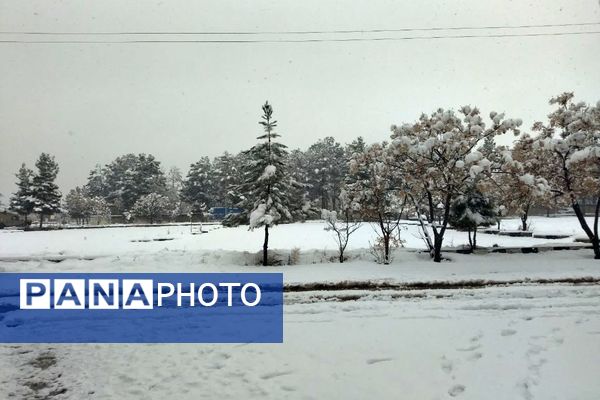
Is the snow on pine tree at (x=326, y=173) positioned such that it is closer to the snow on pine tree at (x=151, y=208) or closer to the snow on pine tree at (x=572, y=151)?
the snow on pine tree at (x=151, y=208)

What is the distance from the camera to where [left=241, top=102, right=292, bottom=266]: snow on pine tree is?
18.2m

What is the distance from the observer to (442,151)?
17.6 metres

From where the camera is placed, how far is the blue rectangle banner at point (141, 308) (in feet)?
25.4

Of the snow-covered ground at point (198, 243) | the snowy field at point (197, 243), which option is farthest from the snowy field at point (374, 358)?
the snow-covered ground at point (198, 243)

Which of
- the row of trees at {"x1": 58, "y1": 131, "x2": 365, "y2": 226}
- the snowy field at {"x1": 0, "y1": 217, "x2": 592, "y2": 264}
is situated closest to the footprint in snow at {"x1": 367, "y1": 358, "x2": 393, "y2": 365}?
the snowy field at {"x1": 0, "y1": 217, "x2": 592, "y2": 264}

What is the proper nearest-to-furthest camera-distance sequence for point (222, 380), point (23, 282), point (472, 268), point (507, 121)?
point (222, 380) → point (23, 282) → point (472, 268) → point (507, 121)

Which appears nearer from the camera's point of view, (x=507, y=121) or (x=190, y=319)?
(x=190, y=319)

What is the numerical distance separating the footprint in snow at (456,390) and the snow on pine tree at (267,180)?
13133mm

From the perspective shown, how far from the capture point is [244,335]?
24.7ft

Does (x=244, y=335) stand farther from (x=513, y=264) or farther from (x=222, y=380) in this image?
(x=513, y=264)

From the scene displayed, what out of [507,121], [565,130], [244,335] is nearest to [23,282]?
[244,335]

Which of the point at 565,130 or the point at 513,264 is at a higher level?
the point at 565,130

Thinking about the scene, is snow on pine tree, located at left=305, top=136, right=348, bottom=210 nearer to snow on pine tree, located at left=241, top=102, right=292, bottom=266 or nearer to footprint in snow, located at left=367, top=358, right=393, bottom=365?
snow on pine tree, located at left=241, top=102, right=292, bottom=266

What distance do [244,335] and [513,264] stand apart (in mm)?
13438
